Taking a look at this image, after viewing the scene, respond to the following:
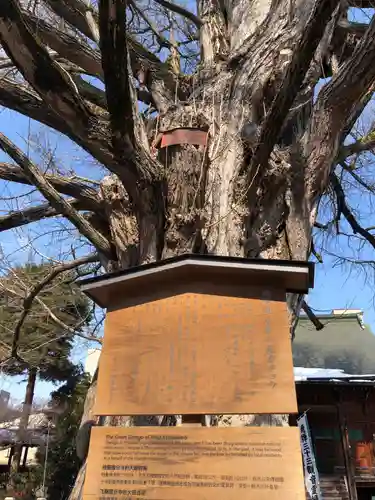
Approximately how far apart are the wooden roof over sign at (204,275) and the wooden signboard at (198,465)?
0.73m

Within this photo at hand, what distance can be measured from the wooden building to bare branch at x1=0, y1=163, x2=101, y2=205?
21.3 feet

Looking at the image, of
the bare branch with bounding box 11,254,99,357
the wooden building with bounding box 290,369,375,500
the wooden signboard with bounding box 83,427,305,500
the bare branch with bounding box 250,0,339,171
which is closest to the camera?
the wooden signboard with bounding box 83,427,305,500

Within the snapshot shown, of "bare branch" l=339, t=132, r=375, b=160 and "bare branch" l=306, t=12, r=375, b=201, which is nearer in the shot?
"bare branch" l=306, t=12, r=375, b=201

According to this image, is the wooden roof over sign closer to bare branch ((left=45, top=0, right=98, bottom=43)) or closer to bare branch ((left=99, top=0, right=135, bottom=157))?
bare branch ((left=99, top=0, right=135, bottom=157))

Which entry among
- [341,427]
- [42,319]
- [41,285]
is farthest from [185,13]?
[341,427]

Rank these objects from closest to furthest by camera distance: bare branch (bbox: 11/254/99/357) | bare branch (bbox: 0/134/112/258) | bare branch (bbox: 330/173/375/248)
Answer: bare branch (bbox: 0/134/112/258) < bare branch (bbox: 11/254/99/357) < bare branch (bbox: 330/173/375/248)

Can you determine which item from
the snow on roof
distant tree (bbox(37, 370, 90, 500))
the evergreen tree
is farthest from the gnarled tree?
distant tree (bbox(37, 370, 90, 500))

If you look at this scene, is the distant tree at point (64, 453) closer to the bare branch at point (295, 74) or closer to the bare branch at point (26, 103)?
the bare branch at point (26, 103)

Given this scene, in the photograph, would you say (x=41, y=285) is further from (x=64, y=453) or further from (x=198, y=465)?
(x=64, y=453)

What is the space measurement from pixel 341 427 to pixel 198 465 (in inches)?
331

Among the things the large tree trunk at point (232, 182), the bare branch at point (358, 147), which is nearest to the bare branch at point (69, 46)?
the large tree trunk at point (232, 182)

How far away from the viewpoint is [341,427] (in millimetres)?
9266

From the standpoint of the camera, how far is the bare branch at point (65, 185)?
166 inches

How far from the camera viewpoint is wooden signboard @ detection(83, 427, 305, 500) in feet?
6.08
